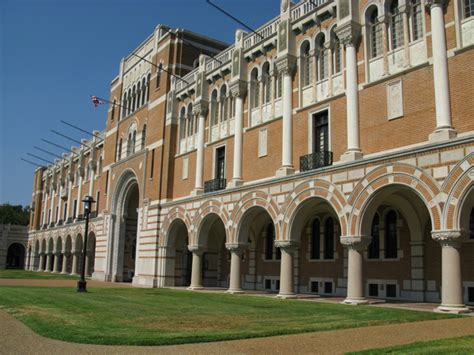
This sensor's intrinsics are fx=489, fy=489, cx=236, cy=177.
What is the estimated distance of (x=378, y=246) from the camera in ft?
73.6

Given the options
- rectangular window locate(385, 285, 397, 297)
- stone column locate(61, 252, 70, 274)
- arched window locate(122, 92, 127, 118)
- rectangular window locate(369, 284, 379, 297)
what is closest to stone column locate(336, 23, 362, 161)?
rectangular window locate(385, 285, 397, 297)

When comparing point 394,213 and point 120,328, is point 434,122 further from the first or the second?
point 120,328

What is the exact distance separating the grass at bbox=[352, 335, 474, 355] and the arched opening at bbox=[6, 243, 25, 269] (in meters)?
90.5

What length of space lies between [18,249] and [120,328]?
89.7m

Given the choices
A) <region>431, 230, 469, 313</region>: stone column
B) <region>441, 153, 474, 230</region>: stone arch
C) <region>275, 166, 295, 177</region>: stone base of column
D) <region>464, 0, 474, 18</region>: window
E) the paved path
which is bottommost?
the paved path

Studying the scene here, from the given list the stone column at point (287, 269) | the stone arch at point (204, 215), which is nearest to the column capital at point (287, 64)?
the stone arch at point (204, 215)

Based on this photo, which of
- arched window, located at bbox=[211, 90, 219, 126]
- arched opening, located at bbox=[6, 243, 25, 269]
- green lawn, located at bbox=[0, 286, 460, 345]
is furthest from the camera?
arched opening, located at bbox=[6, 243, 25, 269]

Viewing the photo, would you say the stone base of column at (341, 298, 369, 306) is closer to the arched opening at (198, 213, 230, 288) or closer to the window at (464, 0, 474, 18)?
the window at (464, 0, 474, 18)

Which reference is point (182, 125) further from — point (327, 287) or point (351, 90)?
point (351, 90)

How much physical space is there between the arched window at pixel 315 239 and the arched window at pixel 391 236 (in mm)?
4259

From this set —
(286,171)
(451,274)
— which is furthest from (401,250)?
(286,171)

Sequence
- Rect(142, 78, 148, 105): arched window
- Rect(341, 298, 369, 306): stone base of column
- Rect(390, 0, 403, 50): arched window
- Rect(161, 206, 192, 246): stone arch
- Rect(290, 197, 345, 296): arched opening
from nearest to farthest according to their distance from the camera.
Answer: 1. Rect(341, 298, 369, 306): stone base of column
2. Rect(390, 0, 403, 50): arched window
3. Rect(290, 197, 345, 296): arched opening
4. Rect(161, 206, 192, 246): stone arch
5. Rect(142, 78, 148, 105): arched window

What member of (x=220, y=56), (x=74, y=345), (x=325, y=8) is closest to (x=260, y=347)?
(x=74, y=345)

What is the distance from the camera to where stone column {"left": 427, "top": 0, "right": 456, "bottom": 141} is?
16672mm
